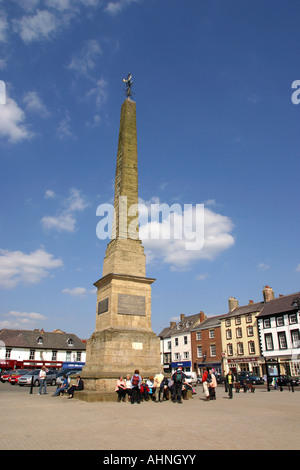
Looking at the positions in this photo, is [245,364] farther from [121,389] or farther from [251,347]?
[121,389]

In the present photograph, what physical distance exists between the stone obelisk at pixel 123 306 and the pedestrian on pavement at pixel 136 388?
3.23ft

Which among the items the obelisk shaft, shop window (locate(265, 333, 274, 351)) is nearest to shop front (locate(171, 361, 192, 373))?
shop window (locate(265, 333, 274, 351))

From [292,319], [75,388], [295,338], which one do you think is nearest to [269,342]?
[295,338]

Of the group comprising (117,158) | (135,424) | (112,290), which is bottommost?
(135,424)

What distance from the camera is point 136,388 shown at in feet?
39.8

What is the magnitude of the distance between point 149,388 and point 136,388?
132cm

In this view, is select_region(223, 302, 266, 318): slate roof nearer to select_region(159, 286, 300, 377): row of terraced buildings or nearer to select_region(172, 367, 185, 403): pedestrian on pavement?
select_region(159, 286, 300, 377): row of terraced buildings

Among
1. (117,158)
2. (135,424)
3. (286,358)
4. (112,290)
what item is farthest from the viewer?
(286,358)

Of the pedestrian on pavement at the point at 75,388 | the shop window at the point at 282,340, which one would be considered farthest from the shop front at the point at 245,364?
the pedestrian on pavement at the point at 75,388

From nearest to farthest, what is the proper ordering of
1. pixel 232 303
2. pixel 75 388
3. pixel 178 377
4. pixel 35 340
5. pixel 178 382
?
pixel 178 377 < pixel 178 382 < pixel 75 388 < pixel 232 303 < pixel 35 340
